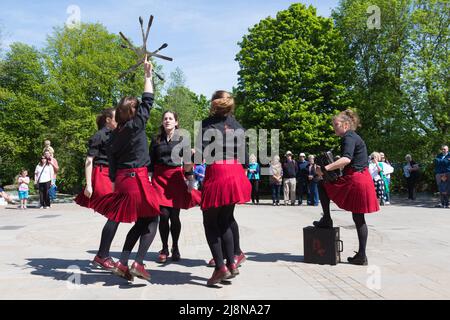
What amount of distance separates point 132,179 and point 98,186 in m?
1.14

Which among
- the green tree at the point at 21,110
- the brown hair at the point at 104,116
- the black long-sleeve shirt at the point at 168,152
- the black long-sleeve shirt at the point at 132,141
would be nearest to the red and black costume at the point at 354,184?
the black long-sleeve shirt at the point at 168,152

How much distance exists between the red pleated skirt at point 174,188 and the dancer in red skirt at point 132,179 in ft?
3.24

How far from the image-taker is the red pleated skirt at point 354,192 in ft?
19.2

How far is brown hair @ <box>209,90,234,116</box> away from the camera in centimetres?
507

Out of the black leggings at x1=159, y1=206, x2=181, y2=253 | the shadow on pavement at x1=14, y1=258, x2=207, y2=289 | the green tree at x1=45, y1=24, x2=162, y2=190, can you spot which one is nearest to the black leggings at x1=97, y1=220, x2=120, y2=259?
the shadow on pavement at x1=14, y1=258, x2=207, y2=289

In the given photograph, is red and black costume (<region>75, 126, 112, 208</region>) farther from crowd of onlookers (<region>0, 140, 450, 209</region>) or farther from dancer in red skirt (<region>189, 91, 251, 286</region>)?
crowd of onlookers (<region>0, 140, 450, 209</region>)

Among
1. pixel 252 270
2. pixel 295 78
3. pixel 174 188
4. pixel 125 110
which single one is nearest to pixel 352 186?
pixel 252 270

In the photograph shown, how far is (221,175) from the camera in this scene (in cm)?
496

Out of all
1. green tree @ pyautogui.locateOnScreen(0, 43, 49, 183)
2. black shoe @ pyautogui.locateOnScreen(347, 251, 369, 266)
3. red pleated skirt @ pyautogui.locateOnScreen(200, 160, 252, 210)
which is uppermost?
green tree @ pyautogui.locateOnScreen(0, 43, 49, 183)

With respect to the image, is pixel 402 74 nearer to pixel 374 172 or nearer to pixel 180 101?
pixel 374 172

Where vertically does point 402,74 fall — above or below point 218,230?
above

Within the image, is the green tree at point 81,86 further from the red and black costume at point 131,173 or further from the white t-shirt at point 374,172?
the red and black costume at point 131,173

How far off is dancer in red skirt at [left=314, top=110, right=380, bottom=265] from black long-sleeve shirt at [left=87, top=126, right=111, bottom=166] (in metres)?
2.80
